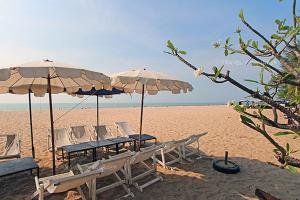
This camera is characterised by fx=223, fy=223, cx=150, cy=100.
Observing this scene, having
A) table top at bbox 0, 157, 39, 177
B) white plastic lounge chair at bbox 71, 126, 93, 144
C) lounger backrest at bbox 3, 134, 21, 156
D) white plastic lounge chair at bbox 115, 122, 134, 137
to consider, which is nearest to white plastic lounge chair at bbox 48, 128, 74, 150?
white plastic lounge chair at bbox 71, 126, 93, 144

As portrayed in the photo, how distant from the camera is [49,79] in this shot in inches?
193

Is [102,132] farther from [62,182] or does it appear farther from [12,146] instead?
[62,182]

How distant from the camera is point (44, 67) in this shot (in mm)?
4105

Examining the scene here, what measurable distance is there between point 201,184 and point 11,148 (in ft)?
18.6

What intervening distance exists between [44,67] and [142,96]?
12.9 ft

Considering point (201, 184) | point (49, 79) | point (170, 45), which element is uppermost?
point (170, 45)

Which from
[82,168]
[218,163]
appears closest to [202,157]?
[218,163]

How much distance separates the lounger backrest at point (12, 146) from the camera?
654cm

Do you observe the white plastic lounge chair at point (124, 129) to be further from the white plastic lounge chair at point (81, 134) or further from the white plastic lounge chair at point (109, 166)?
the white plastic lounge chair at point (109, 166)

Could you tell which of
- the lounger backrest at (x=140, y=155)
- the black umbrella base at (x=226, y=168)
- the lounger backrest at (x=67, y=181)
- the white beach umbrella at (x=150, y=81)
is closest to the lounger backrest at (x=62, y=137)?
the white beach umbrella at (x=150, y=81)

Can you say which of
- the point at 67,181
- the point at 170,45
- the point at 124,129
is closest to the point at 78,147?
the point at 67,181

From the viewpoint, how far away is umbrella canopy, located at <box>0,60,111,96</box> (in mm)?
3938

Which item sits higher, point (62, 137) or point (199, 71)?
point (199, 71)

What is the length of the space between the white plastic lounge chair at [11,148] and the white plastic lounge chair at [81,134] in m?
1.70
